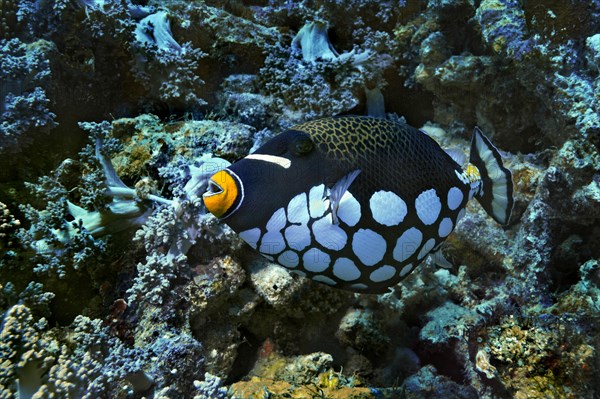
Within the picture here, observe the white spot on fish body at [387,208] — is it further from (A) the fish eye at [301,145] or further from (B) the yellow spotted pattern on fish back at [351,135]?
(A) the fish eye at [301,145]

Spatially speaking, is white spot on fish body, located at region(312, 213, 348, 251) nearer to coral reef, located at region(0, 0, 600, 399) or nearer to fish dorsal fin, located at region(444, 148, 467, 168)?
fish dorsal fin, located at region(444, 148, 467, 168)

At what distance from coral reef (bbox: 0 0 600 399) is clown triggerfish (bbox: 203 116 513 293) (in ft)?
2.83

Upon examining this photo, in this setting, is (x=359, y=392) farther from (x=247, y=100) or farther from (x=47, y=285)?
(x=247, y=100)

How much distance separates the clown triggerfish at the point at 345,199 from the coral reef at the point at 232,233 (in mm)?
864

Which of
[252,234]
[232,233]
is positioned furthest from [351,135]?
[232,233]

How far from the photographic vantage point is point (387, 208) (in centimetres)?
190

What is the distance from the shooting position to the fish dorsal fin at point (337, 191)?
174cm

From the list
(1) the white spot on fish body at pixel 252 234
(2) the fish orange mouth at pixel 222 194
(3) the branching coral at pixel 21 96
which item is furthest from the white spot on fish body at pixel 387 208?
(3) the branching coral at pixel 21 96

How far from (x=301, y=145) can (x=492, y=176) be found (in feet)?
4.10

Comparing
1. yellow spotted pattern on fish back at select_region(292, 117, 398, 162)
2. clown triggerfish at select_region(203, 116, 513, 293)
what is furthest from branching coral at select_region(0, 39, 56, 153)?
yellow spotted pattern on fish back at select_region(292, 117, 398, 162)

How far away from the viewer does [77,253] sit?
2736 mm

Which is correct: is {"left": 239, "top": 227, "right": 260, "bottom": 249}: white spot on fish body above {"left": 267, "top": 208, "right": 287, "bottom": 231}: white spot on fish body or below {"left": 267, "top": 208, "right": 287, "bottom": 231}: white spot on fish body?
below

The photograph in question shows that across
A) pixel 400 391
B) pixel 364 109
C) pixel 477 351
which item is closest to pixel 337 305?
pixel 400 391

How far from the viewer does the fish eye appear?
1.71 metres
